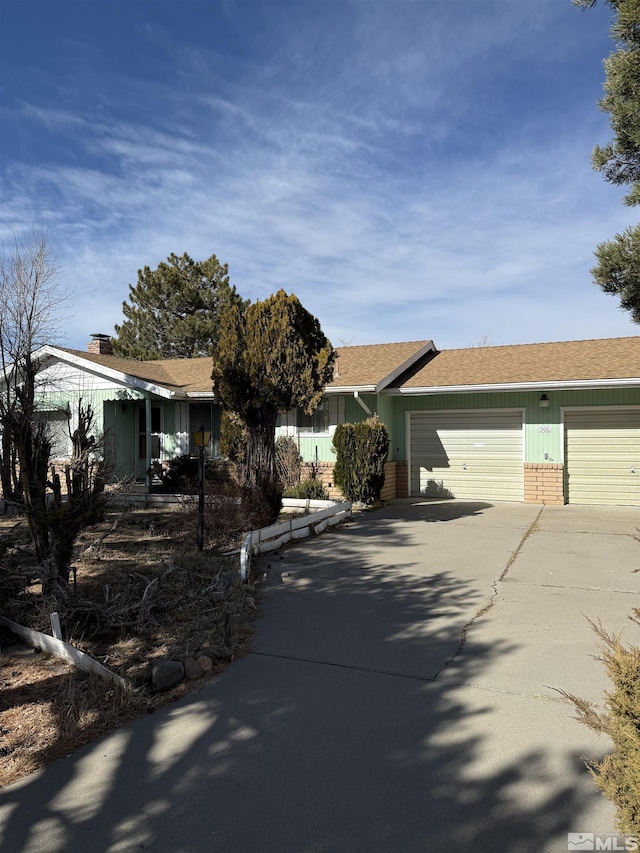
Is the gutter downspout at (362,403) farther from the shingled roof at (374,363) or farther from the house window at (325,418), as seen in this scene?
the house window at (325,418)

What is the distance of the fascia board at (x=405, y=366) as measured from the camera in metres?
14.1

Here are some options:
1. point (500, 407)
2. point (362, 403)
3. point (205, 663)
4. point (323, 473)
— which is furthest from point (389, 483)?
point (205, 663)

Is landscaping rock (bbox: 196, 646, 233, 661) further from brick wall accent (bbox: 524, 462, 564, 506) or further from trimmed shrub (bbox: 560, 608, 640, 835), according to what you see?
brick wall accent (bbox: 524, 462, 564, 506)

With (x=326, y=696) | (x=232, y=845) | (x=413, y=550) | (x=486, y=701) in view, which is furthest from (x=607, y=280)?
(x=232, y=845)

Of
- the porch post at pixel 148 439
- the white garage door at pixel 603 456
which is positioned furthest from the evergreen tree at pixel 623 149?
the porch post at pixel 148 439

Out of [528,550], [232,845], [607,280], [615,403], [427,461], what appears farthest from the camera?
[427,461]

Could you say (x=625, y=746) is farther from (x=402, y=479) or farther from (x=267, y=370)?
(x=402, y=479)

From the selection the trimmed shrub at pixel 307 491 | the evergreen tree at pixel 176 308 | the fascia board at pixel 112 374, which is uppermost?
the evergreen tree at pixel 176 308

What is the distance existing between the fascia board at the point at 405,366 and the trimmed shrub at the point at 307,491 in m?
2.75

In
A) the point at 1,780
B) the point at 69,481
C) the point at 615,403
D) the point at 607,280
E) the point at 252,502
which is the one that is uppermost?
the point at 607,280

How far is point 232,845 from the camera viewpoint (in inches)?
103

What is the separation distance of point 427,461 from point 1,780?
12.8 metres

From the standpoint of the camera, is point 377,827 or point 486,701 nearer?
point 377,827

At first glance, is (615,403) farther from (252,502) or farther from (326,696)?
(326,696)
